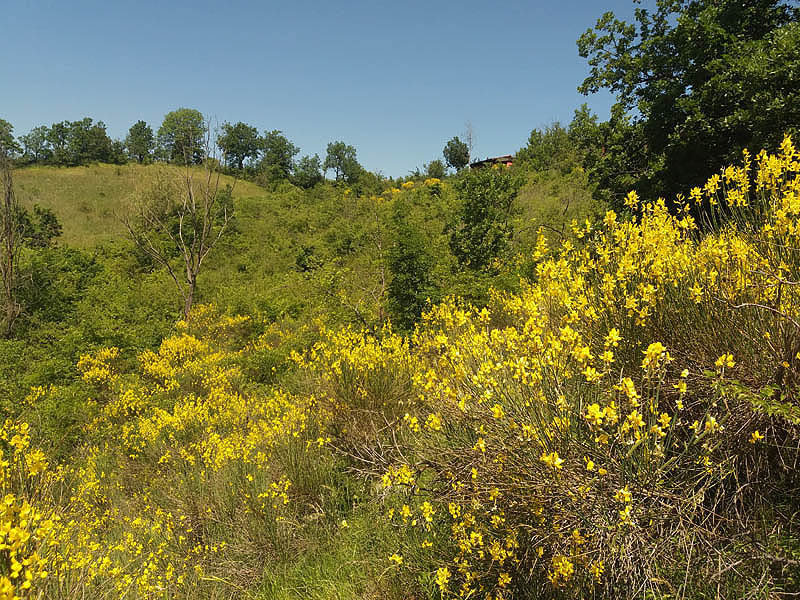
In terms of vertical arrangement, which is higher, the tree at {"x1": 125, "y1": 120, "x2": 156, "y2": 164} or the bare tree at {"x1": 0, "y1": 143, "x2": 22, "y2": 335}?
the tree at {"x1": 125, "y1": 120, "x2": 156, "y2": 164}

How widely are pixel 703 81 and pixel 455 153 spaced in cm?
3915

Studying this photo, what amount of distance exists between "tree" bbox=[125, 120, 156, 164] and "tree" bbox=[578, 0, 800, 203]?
43.9 meters

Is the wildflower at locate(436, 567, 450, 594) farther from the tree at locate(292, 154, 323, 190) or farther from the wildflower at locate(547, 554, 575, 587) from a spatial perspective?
the tree at locate(292, 154, 323, 190)

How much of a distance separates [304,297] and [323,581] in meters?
10.8

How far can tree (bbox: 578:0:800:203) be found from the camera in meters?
5.95

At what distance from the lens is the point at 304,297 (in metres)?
13.0

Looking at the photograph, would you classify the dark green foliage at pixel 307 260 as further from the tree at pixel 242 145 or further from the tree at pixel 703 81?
the tree at pixel 242 145

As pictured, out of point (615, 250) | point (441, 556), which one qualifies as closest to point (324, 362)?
point (441, 556)

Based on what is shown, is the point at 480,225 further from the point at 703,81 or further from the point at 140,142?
the point at 140,142

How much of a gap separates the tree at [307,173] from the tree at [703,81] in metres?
26.6

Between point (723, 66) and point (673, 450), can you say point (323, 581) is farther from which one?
point (723, 66)


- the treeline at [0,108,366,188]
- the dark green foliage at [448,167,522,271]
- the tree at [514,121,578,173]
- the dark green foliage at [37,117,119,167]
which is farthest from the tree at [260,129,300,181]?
the dark green foliage at [448,167,522,271]

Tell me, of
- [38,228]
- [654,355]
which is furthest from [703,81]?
[38,228]

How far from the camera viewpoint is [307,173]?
33625 millimetres
